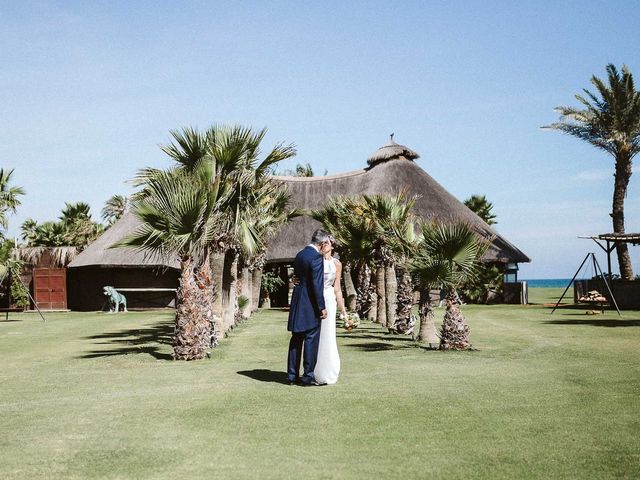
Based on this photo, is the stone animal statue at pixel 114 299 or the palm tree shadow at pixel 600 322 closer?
the palm tree shadow at pixel 600 322

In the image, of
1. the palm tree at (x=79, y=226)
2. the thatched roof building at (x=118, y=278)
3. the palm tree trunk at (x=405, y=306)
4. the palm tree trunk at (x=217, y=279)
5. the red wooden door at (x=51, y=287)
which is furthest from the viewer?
the palm tree at (x=79, y=226)

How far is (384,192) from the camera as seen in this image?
38500 millimetres

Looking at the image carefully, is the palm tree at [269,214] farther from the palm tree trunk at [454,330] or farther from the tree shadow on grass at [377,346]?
the palm tree trunk at [454,330]

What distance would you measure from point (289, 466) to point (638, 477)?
258cm

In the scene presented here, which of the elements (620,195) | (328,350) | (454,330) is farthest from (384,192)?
(328,350)

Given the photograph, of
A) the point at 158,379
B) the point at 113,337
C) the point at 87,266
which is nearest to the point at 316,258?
the point at 158,379

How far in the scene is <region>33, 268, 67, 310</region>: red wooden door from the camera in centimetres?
3622

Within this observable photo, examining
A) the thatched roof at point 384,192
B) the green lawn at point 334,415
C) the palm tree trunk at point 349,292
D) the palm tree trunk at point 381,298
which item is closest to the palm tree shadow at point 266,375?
the green lawn at point 334,415

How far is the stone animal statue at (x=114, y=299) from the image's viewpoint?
110 ft

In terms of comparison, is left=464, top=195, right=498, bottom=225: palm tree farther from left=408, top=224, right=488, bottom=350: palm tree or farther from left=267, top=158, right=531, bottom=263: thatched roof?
left=408, top=224, right=488, bottom=350: palm tree

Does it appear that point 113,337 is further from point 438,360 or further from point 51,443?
point 51,443

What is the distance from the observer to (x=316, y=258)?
9984mm

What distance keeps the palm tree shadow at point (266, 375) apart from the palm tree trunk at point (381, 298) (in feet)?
33.3

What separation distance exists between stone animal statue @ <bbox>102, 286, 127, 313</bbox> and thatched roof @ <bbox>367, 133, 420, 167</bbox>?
16.8 metres
